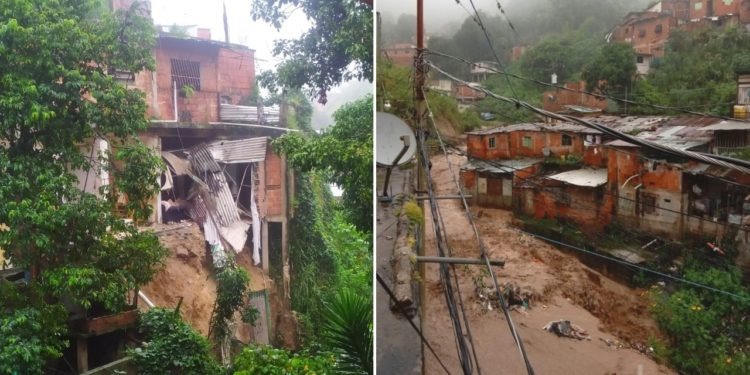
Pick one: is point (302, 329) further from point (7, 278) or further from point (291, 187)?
point (7, 278)

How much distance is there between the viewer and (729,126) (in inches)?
73.7

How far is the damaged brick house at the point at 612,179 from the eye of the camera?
184cm

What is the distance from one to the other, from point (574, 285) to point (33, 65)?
2310mm

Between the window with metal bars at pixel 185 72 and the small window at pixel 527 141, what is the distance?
145cm

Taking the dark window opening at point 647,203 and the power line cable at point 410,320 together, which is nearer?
the dark window opening at point 647,203

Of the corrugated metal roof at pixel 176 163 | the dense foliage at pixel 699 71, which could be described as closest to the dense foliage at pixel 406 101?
the dense foliage at pixel 699 71

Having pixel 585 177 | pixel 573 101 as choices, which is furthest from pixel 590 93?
pixel 585 177

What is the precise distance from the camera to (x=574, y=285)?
2047 millimetres

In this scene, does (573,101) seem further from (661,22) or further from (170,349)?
(170,349)

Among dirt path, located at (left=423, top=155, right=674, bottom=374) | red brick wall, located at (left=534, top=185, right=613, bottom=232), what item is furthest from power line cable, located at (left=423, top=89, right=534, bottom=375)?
red brick wall, located at (left=534, top=185, right=613, bottom=232)

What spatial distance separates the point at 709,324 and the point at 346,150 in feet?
5.04

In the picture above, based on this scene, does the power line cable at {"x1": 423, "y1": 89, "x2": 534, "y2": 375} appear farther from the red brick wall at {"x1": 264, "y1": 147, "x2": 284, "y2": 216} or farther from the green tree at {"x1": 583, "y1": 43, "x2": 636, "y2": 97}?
the red brick wall at {"x1": 264, "y1": 147, "x2": 284, "y2": 216}

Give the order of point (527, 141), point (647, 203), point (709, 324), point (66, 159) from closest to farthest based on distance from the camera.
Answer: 1. point (709, 324)
2. point (647, 203)
3. point (527, 141)
4. point (66, 159)

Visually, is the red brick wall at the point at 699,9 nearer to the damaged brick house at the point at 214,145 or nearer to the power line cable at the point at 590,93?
the power line cable at the point at 590,93
